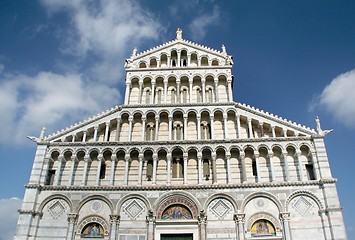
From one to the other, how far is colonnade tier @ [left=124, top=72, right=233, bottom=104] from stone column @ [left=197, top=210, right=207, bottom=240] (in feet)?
24.7

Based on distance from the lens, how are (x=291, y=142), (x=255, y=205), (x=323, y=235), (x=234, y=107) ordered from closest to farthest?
(x=323, y=235), (x=255, y=205), (x=291, y=142), (x=234, y=107)

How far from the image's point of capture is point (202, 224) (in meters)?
18.1

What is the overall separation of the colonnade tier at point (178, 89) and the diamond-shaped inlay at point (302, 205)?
25.4 ft

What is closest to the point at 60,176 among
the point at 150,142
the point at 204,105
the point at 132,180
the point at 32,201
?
the point at 32,201

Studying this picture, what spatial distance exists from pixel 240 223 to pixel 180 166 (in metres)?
4.83

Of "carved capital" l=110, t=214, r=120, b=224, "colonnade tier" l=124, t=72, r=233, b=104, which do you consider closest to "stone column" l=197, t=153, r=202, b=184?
"colonnade tier" l=124, t=72, r=233, b=104

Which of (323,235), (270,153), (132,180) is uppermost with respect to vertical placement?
(270,153)

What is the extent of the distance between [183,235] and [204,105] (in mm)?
8102

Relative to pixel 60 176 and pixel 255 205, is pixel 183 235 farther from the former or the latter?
pixel 60 176

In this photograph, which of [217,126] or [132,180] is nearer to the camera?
[132,180]

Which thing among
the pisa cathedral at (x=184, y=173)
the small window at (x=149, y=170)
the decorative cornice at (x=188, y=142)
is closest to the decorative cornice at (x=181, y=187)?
the pisa cathedral at (x=184, y=173)

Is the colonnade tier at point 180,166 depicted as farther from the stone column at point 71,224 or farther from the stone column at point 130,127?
the stone column at point 71,224

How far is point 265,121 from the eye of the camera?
20812 mm

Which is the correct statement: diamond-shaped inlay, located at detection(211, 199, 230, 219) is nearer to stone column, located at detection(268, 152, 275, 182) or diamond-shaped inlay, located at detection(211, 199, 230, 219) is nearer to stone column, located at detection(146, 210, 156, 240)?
stone column, located at detection(268, 152, 275, 182)
